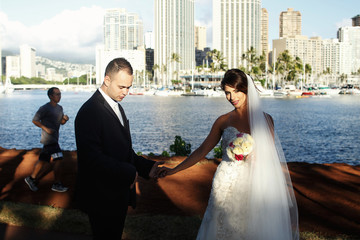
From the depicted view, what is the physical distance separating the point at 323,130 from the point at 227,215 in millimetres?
33822

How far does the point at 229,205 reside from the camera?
4.08 meters

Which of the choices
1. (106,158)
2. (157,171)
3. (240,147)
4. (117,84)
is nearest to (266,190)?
(240,147)

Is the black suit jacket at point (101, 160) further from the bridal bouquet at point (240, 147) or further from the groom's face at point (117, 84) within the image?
the bridal bouquet at point (240, 147)

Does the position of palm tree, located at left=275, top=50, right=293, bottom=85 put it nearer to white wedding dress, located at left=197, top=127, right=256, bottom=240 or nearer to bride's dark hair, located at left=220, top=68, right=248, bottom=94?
bride's dark hair, located at left=220, top=68, right=248, bottom=94

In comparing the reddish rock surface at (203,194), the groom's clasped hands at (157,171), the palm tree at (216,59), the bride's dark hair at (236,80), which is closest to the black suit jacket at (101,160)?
the groom's clasped hands at (157,171)

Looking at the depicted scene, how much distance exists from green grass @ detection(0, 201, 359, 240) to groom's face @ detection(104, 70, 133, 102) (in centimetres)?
263

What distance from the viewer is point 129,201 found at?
12.0 ft

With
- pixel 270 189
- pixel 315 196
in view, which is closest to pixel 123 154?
pixel 270 189

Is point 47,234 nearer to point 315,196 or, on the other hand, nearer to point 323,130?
point 315,196

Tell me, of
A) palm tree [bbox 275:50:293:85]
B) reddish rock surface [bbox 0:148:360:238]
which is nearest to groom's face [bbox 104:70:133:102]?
reddish rock surface [bbox 0:148:360:238]

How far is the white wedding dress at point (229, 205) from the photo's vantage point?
403 cm

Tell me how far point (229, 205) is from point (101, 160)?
4.91 feet

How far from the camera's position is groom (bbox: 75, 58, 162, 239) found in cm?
328

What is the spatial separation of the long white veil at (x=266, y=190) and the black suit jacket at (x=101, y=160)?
1.31 meters
